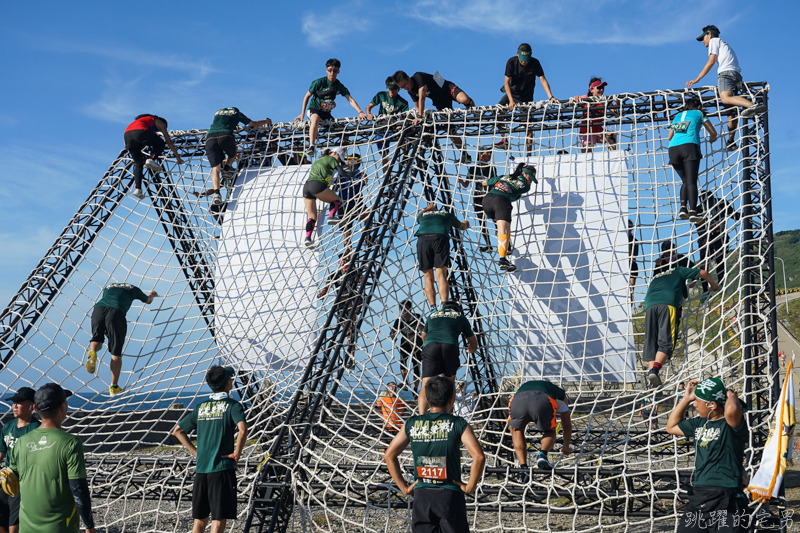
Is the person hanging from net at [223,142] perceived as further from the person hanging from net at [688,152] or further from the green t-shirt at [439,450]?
the green t-shirt at [439,450]

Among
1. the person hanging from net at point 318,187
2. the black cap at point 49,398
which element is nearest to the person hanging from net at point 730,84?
the person hanging from net at point 318,187

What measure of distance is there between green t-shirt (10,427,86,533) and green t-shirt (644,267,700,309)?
6.49 metres

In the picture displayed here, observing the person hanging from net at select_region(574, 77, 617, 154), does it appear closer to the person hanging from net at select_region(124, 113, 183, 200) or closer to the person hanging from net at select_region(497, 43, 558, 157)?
the person hanging from net at select_region(497, 43, 558, 157)

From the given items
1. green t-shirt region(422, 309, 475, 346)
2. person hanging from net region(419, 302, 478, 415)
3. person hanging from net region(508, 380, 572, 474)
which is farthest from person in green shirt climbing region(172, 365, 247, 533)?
person hanging from net region(508, 380, 572, 474)

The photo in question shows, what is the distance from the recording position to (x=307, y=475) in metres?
7.27

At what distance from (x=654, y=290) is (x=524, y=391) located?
2271mm

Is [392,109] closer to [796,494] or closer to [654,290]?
[654,290]

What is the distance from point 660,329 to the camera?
25.7ft

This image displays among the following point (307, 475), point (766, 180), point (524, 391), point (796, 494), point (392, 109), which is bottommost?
point (796, 494)

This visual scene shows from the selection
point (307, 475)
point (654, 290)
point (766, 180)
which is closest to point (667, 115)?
point (766, 180)

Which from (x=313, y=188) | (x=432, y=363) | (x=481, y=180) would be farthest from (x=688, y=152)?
(x=313, y=188)

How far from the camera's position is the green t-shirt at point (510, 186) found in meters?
9.75

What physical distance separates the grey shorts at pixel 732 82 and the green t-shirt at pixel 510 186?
3.20 m

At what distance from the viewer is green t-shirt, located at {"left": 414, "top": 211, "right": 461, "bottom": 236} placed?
30.0 feet
